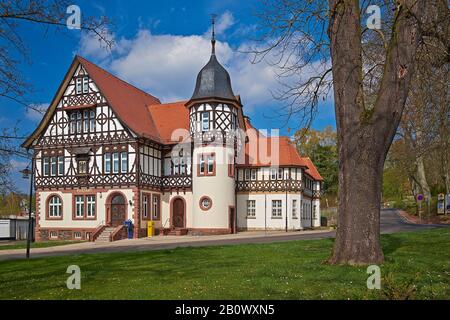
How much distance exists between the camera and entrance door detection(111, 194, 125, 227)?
32.2 metres

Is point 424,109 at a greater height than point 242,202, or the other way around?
point 424,109

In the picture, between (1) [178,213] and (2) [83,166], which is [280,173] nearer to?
(1) [178,213]

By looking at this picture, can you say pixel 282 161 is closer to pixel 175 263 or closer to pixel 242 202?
pixel 242 202

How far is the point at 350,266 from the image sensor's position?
9555 mm

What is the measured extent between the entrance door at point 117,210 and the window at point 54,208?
431 cm

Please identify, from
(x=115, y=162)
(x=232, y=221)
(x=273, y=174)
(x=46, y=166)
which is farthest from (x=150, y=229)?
(x=273, y=174)

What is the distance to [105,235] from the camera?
99.7ft

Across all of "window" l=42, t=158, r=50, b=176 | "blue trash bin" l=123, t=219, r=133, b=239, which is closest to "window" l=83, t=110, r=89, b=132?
"window" l=42, t=158, r=50, b=176

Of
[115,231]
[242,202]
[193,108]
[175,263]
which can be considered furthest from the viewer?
[242,202]

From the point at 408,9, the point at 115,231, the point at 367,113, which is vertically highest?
the point at 408,9

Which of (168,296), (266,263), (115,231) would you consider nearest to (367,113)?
(266,263)
